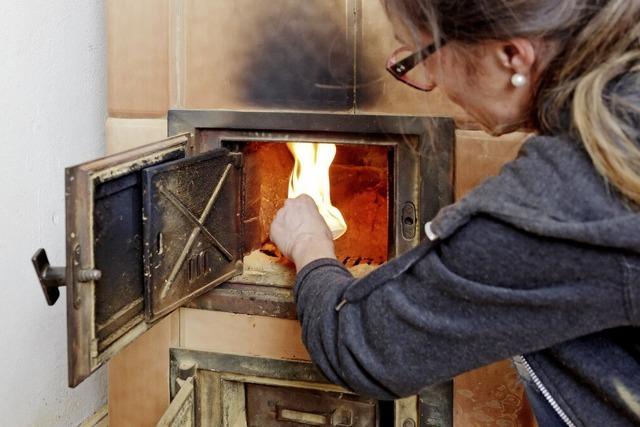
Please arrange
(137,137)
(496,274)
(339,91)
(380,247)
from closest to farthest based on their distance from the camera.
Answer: (496,274)
(339,91)
(137,137)
(380,247)

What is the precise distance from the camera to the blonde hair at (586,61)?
2.20 ft

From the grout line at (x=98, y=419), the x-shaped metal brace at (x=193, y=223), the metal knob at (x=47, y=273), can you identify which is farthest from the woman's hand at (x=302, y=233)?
the grout line at (x=98, y=419)

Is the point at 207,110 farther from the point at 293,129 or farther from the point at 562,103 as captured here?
the point at 562,103

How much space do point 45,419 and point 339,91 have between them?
43.5 inches

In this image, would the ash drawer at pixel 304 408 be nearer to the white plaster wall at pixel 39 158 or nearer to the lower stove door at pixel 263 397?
the lower stove door at pixel 263 397

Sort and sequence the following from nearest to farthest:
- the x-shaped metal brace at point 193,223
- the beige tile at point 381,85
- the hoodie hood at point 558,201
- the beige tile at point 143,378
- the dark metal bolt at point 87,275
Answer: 1. the hoodie hood at point 558,201
2. the dark metal bolt at point 87,275
3. the x-shaped metal brace at point 193,223
4. the beige tile at point 381,85
5. the beige tile at point 143,378

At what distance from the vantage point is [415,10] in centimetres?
80

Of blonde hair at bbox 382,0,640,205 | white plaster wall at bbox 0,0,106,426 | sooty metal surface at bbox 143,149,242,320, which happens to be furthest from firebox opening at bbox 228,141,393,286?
blonde hair at bbox 382,0,640,205

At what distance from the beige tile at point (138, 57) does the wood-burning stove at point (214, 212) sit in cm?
8

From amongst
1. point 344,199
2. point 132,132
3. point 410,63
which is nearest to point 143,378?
point 132,132

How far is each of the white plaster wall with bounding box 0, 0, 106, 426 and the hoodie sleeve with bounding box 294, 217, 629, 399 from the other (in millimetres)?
957

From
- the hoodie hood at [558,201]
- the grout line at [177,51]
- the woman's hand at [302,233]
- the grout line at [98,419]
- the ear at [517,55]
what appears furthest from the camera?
the grout line at [98,419]

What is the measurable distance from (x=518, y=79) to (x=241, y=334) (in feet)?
3.27

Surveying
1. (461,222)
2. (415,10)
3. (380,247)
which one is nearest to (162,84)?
(380,247)
